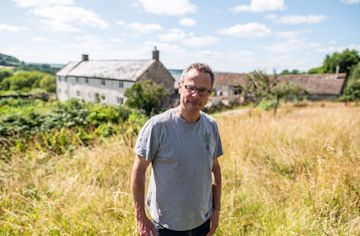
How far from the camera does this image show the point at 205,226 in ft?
6.07

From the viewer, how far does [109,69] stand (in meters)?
33.9

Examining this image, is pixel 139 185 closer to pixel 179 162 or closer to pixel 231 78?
pixel 179 162

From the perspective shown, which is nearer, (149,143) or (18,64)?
(149,143)

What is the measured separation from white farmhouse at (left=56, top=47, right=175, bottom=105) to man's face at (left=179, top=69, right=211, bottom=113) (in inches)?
1011

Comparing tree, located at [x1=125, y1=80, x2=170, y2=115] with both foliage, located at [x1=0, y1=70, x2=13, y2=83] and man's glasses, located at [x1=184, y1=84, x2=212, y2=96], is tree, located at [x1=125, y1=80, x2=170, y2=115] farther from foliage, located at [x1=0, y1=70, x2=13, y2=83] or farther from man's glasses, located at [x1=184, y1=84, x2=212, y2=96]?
foliage, located at [x1=0, y1=70, x2=13, y2=83]

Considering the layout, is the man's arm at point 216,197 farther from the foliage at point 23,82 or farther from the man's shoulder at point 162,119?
the foliage at point 23,82

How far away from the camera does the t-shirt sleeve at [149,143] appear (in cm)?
153

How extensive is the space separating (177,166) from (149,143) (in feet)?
0.81

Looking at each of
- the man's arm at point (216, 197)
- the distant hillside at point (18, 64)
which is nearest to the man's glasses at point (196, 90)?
the man's arm at point (216, 197)

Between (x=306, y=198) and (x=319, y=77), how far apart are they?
44319 millimetres

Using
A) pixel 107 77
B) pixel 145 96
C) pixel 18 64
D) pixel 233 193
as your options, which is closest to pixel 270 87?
pixel 145 96

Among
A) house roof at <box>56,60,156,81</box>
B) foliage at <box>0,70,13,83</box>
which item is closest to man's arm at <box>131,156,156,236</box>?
house roof at <box>56,60,156,81</box>

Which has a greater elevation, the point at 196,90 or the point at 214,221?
the point at 196,90

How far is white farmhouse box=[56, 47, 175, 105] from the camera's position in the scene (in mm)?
28578
